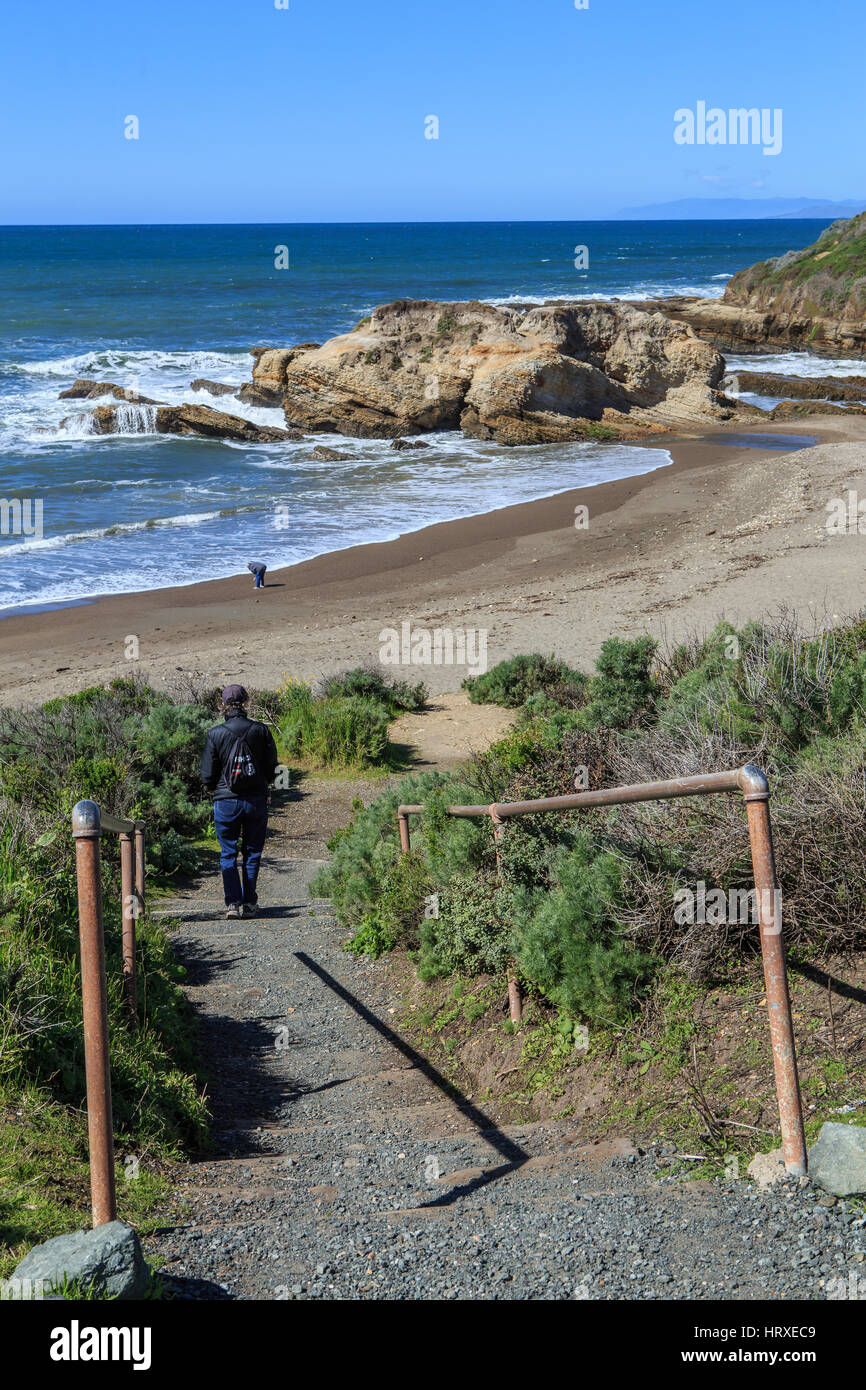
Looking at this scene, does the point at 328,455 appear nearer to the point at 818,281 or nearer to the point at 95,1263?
the point at 95,1263

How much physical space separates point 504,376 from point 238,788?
28.6 m

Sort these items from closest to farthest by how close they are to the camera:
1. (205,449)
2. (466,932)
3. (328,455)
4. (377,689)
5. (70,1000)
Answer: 1. (70,1000)
2. (466,932)
3. (377,689)
4. (328,455)
5. (205,449)

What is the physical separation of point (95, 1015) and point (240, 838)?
5.10 m

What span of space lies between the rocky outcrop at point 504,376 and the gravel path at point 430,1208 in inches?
1200

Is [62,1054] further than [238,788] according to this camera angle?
No

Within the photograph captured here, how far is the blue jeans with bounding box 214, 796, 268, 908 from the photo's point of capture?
26.0ft

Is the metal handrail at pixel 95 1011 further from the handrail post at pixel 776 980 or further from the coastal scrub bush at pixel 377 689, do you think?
the coastal scrub bush at pixel 377 689

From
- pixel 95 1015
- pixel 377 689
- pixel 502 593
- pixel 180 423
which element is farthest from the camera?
pixel 180 423

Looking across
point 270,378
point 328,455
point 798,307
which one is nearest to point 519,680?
point 328,455

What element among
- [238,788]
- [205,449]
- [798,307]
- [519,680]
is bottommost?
[519,680]

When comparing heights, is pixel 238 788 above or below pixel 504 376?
below

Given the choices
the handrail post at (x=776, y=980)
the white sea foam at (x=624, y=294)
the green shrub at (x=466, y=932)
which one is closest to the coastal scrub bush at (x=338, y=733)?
the green shrub at (x=466, y=932)

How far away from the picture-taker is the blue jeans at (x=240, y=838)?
7.93 m

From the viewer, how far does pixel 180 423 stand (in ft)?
118
